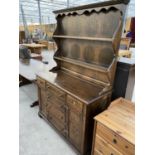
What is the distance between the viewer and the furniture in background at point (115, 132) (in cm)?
105

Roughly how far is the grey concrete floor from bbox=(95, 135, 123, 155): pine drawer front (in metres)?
0.50

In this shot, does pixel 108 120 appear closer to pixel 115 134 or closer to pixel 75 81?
pixel 115 134

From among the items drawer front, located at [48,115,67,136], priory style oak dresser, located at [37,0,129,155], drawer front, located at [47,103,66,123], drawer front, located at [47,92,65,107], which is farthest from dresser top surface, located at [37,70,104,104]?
drawer front, located at [48,115,67,136]

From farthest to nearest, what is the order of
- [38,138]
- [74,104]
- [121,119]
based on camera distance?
[38,138] → [74,104] → [121,119]

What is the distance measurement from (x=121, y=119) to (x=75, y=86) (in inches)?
25.8

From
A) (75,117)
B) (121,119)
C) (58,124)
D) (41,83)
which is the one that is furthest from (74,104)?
(41,83)

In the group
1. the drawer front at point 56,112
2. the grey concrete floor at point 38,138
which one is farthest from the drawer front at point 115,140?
the grey concrete floor at point 38,138

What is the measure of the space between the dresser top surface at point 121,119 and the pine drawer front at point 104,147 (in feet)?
0.67

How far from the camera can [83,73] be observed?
1823 millimetres

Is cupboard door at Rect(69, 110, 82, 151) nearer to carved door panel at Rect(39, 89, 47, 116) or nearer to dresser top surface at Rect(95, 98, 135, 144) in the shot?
dresser top surface at Rect(95, 98, 135, 144)

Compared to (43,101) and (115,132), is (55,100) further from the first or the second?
(115,132)

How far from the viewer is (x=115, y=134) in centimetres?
111
